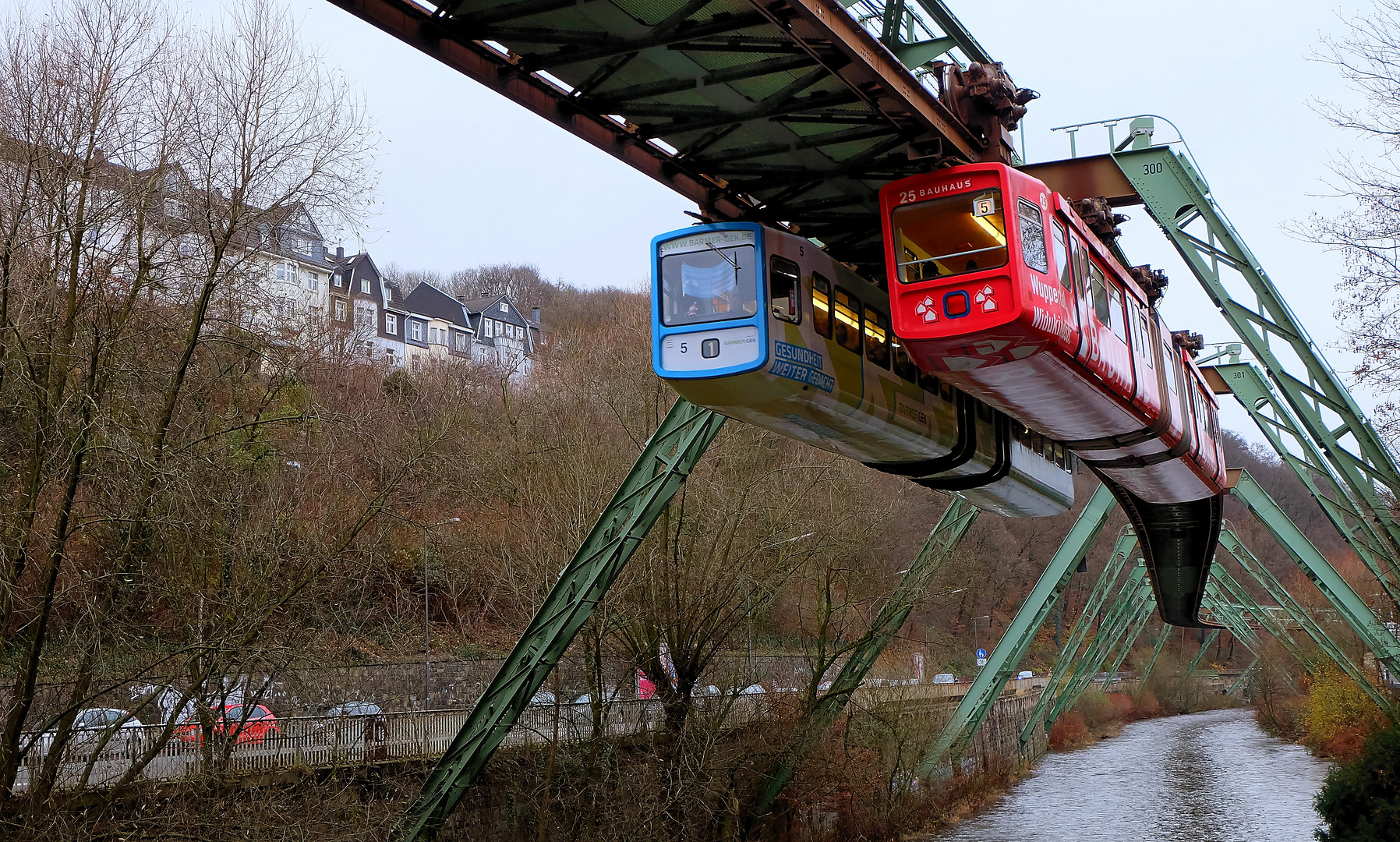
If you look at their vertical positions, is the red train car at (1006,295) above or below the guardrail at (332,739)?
above

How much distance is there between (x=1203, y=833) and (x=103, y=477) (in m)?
27.1

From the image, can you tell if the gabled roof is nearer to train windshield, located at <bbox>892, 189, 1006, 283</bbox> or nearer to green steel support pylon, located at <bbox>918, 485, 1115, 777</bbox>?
green steel support pylon, located at <bbox>918, 485, 1115, 777</bbox>

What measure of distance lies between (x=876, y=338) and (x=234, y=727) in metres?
9.18

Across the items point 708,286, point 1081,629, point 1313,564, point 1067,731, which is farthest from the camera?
point 1067,731

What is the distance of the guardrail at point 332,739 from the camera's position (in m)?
12.1

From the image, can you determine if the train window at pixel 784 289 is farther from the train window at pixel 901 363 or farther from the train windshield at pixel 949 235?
the train window at pixel 901 363

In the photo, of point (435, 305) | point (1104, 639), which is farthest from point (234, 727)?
point (435, 305)

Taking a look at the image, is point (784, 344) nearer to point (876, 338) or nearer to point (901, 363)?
point (876, 338)

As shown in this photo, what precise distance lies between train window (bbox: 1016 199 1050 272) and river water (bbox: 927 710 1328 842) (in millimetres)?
19887

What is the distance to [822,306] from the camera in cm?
1197

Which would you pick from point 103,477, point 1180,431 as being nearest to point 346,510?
point 103,477

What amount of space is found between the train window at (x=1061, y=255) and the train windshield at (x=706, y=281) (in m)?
2.86

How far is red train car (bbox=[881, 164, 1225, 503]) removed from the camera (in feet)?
32.9

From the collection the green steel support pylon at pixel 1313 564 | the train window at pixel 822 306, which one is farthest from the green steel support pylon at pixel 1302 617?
the train window at pixel 822 306
